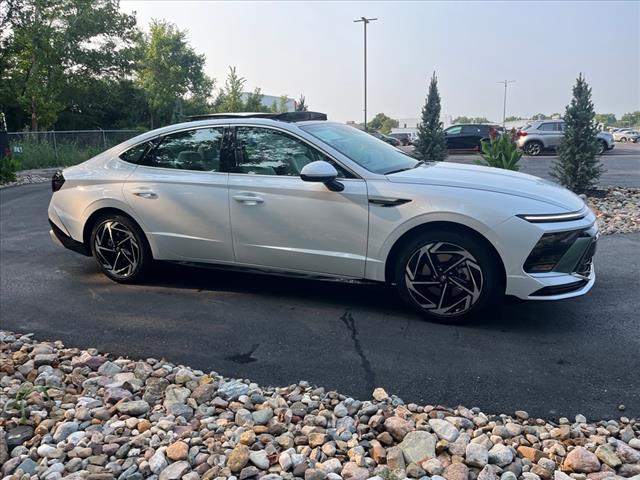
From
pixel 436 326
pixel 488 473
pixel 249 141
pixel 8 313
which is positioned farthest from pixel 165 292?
pixel 488 473

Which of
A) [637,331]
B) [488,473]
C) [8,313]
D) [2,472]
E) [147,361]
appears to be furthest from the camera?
[8,313]

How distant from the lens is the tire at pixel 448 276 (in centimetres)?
392

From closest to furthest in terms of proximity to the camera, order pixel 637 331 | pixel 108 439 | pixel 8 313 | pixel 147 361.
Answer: pixel 108 439 → pixel 147 361 → pixel 637 331 → pixel 8 313

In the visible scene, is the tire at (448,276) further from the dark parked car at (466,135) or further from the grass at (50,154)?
the dark parked car at (466,135)

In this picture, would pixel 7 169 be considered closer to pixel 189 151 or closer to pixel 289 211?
pixel 189 151

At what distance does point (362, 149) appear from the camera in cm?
467

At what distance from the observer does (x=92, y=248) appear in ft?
17.5

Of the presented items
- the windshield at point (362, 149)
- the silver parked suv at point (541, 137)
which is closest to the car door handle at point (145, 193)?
the windshield at point (362, 149)

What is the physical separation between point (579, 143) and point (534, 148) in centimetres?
1564

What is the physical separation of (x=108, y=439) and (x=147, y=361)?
919 mm

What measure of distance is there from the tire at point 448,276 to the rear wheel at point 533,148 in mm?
22430

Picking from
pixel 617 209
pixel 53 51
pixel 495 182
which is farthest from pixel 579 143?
pixel 53 51

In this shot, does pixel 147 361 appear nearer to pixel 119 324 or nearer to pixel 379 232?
pixel 119 324

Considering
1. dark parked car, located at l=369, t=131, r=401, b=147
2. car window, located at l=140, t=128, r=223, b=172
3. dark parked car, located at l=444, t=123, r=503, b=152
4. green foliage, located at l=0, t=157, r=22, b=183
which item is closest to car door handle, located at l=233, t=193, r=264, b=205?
car window, located at l=140, t=128, r=223, b=172
